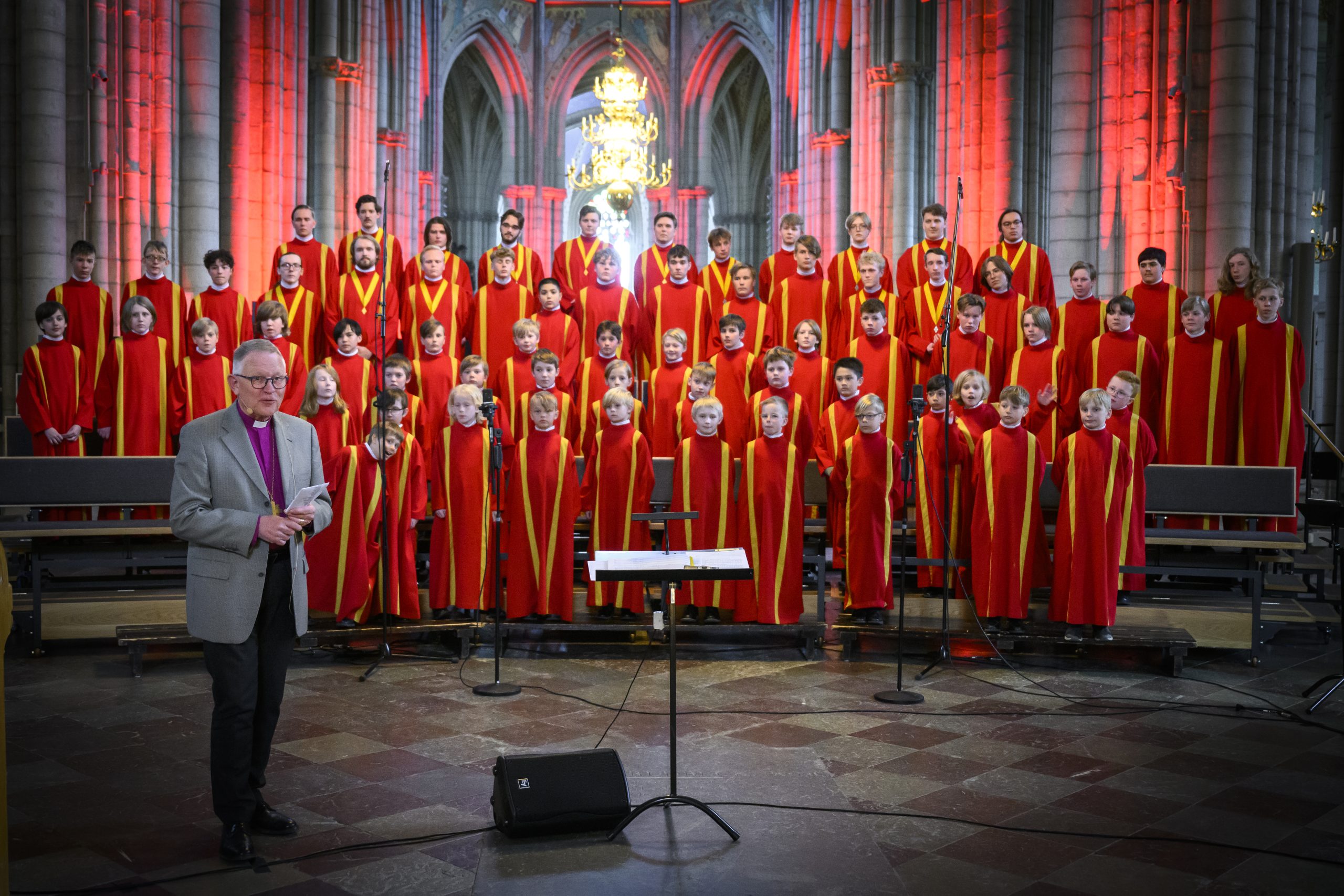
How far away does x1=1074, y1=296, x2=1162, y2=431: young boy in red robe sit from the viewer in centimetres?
824

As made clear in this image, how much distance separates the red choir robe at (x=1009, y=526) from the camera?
7230 mm

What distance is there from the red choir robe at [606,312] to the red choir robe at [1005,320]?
277 centimetres

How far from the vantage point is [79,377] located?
28.1 ft

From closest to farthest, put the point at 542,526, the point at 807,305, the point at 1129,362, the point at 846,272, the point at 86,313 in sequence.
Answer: the point at 542,526 → the point at 1129,362 → the point at 86,313 → the point at 807,305 → the point at 846,272

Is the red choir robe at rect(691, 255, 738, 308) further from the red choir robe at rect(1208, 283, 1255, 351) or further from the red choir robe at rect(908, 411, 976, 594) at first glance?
the red choir robe at rect(1208, 283, 1255, 351)

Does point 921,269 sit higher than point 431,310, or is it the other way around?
point 921,269

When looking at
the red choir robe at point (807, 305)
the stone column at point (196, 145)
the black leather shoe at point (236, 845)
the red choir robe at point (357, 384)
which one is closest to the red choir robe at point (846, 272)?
the red choir robe at point (807, 305)

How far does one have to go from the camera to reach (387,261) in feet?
31.1

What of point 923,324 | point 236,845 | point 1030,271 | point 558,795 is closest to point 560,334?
point 923,324

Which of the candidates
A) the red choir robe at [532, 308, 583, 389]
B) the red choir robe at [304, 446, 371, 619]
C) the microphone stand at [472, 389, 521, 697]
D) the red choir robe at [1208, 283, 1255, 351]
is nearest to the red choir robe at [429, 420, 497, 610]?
the red choir robe at [304, 446, 371, 619]

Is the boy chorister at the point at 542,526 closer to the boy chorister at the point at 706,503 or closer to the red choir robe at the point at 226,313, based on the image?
the boy chorister at the point at 706,503

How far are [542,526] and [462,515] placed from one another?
20.1 inches

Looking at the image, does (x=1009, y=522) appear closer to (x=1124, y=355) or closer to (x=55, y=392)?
(x=1124, y=355)

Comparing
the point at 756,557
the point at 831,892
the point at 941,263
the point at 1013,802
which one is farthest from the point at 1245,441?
the point at 831,892
